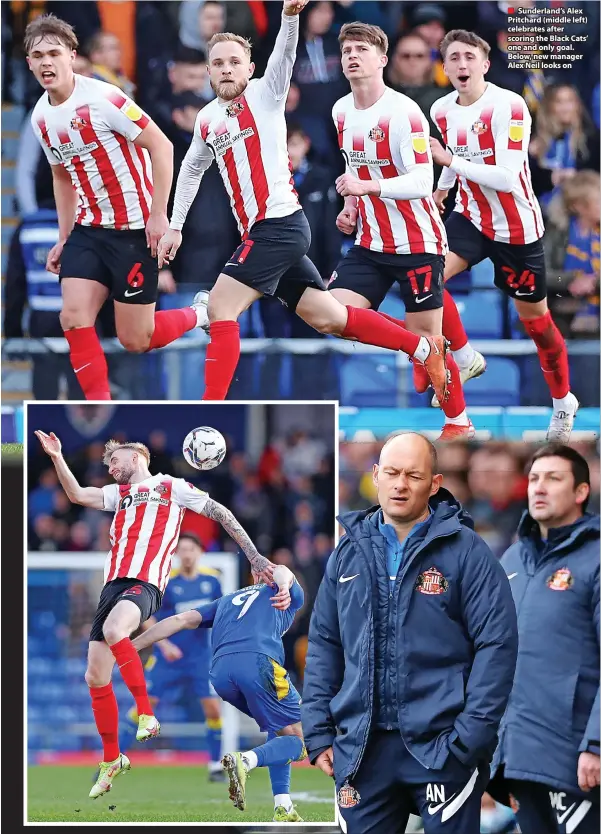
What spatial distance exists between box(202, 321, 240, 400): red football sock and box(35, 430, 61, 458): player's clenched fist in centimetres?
66

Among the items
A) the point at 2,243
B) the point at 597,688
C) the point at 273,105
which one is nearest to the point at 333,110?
the point at 273,105

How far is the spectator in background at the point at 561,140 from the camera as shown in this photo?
5.07m

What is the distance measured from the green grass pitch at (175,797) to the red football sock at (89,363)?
159 cm

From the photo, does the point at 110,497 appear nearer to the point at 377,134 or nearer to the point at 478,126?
A: the point at 377,134

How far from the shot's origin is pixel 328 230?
16.6ft

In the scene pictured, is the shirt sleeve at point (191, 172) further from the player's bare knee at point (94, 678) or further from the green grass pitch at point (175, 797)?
the green grass pitch at point (175, 797)

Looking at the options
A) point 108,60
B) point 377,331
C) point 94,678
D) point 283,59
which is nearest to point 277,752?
point 94,678

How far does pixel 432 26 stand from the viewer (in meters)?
5.05

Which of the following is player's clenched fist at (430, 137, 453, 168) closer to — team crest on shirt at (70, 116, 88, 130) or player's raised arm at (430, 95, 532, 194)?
player's raised arm at (430, 95, 532, 194)

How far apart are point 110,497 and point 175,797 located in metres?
1.27

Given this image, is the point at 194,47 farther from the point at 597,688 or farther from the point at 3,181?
the point at 597,688

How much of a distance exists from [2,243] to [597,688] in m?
3.07

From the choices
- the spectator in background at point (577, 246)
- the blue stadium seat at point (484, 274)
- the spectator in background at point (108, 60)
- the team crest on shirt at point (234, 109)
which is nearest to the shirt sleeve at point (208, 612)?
the blue stadium seat at point (484, 274)

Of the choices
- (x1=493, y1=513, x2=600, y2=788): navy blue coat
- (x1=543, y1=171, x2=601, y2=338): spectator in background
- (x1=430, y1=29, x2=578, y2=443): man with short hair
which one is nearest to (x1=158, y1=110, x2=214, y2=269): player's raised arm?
(x1=430, y1=29, x2=578, y2=443): man with short hair
